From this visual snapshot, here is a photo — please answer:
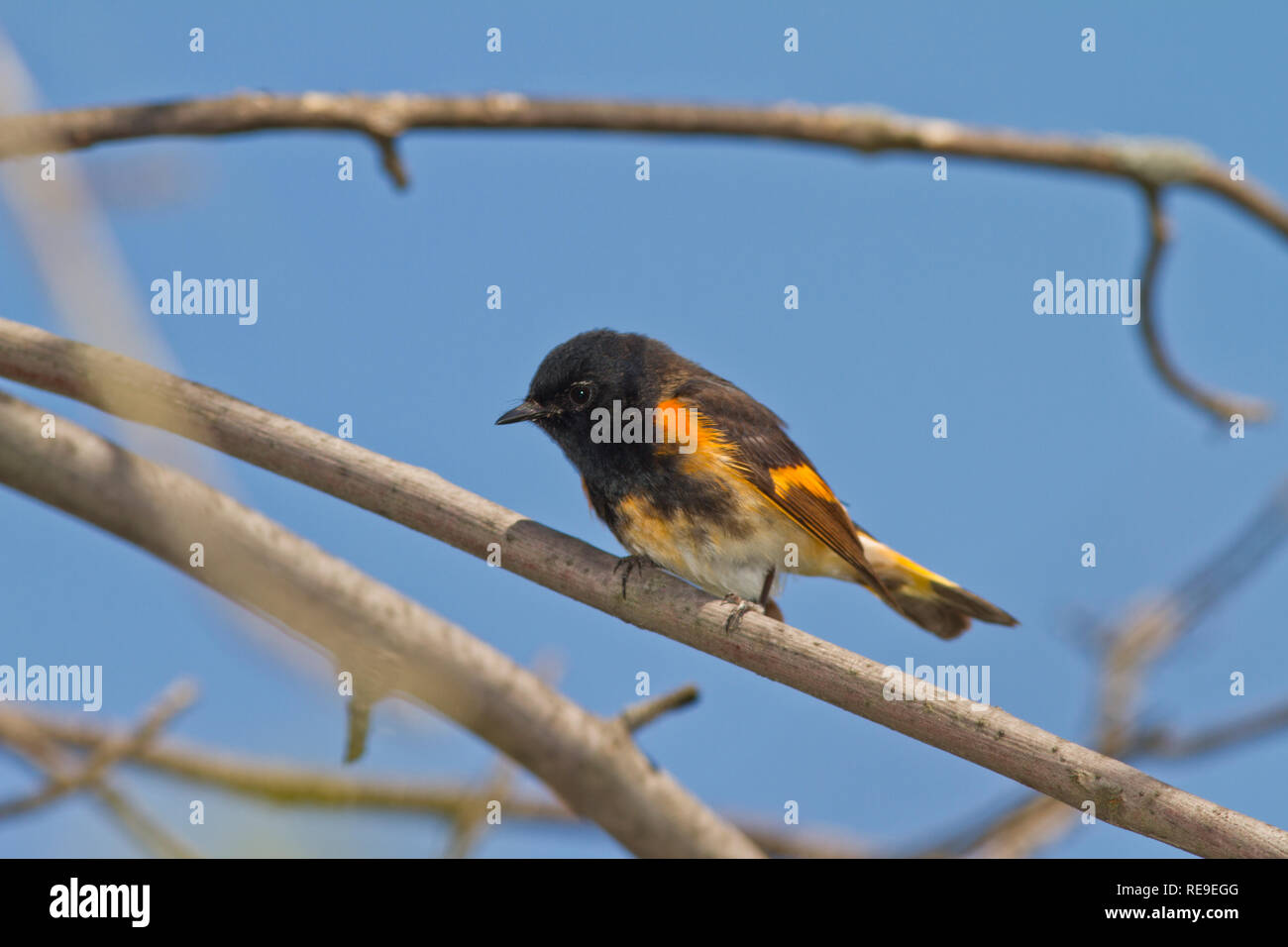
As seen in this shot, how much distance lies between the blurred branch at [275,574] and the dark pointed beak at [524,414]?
2.36 metres

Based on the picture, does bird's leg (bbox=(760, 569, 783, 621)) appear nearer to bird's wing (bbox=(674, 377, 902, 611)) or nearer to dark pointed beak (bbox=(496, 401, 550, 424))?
bird's wing (bbox=(674, 377, 902, 611))

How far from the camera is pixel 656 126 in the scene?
2.81 metres

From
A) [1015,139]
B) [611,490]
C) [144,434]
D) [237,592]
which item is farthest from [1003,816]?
[144,434]

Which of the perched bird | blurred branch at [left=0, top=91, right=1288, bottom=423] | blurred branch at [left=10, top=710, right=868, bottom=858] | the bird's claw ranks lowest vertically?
blurred branch at [left=10, top=710, right=868, bottom=858]

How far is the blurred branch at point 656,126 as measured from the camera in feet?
9.20

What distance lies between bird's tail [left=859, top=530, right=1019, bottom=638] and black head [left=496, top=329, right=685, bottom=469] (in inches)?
52.6

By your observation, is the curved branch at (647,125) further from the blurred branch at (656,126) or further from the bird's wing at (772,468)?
the bird's wing at (772,468)

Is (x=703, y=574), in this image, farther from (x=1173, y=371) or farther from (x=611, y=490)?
(x=1173, y=371)

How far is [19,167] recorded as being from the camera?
1.79 metres

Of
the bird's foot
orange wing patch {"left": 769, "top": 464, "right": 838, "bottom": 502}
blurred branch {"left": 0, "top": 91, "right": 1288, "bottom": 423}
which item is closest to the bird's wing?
orange wing patch {"left": 769, "top": 464, "right": 838, "bottom": 502}

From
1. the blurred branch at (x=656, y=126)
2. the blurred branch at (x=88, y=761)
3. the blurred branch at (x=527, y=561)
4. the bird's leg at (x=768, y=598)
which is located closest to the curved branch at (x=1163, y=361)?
the blurred branch at (x=656, y=126)

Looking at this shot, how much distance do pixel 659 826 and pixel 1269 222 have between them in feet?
7.00

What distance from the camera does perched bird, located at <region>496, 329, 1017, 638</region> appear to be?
15.7 feet

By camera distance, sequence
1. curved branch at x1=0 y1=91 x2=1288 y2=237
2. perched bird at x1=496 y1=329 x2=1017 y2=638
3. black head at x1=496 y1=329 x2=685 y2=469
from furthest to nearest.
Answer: black head at x1=496 y1=329 x2=685 y2=469, perched bird at x1=496 y1=329 x2=1017 y2=638, curved branch at x1=0 y1=91 x2=1288 y2=237
